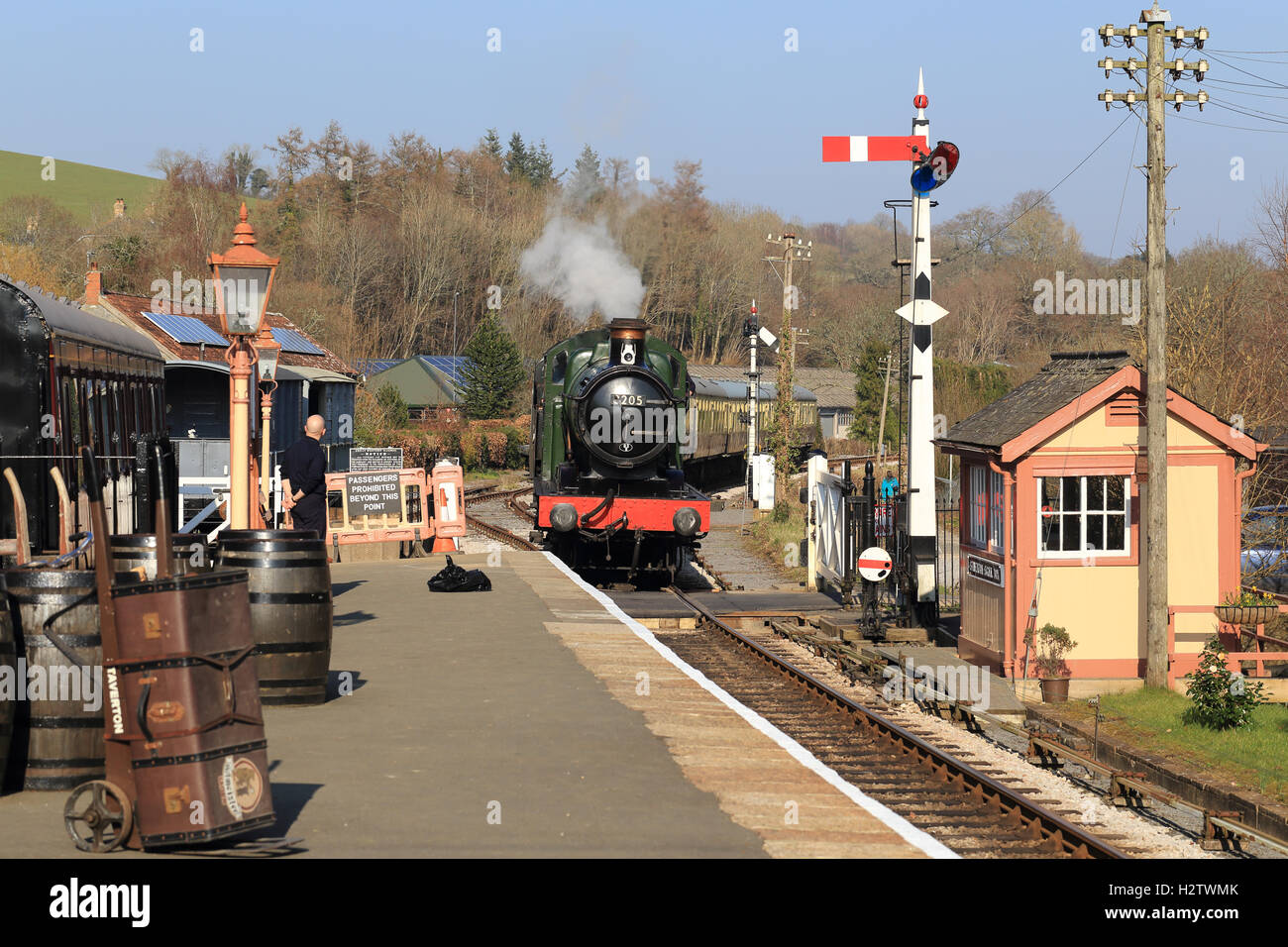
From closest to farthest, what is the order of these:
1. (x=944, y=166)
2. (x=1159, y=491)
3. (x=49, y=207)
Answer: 1. (x=1159, y=491)
2. (x=944, y=166)
3. (x=49, y=207)

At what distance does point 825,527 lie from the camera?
24.6 metres

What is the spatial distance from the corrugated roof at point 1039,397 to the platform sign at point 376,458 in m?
14.1

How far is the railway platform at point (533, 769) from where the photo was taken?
21.7ft

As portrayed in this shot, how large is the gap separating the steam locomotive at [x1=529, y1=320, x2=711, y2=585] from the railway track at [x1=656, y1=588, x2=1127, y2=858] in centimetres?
499

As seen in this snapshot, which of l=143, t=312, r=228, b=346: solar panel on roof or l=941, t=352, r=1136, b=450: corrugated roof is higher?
l=143, t=312, r=228, b=346: solar panel on roof

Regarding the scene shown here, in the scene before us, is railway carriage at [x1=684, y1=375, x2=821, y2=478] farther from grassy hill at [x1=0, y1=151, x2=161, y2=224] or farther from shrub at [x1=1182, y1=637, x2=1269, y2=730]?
grassy hill at [x1=0, y1=151, x2=161, y2=224]

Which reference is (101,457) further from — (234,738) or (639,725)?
(234,738)

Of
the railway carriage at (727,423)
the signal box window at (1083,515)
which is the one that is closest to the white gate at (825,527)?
the signal box window at (1083,515)

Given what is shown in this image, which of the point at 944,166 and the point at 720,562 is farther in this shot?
the point at 720,562

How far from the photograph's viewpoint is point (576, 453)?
22828 mm

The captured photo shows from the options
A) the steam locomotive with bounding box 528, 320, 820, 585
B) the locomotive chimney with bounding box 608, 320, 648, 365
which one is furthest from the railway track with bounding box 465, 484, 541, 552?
the locomotive chimney with bounding box 608, 320, 648, 365

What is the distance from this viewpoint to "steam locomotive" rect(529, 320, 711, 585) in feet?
72.3
